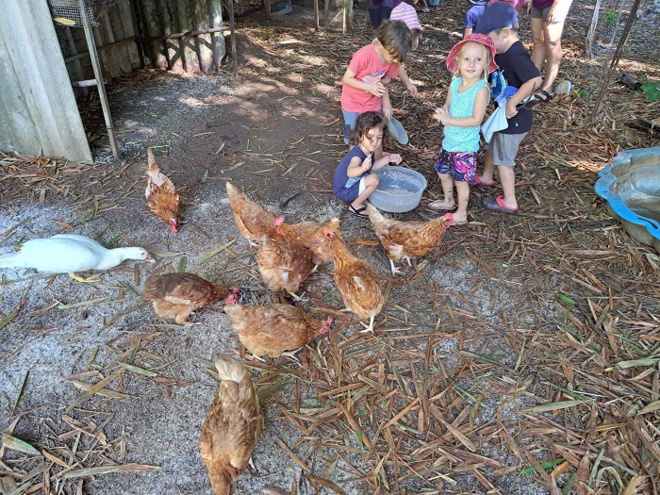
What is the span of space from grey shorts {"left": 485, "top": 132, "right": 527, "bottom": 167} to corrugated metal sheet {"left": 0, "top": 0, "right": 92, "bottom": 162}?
414 cm

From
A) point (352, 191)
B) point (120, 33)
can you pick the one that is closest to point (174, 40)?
point (120, 33)

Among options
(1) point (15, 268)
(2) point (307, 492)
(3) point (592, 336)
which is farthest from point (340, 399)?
(1) point (15, 268)

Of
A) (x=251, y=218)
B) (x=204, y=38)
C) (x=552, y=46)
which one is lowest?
(x=251, y=218)

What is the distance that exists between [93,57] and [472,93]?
361 cm

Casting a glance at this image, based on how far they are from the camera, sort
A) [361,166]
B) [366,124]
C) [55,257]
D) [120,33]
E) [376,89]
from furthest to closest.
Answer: [120,33], [376,89], [361,166], [366,124], [55,257]

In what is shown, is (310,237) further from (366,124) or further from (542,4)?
(542,4)

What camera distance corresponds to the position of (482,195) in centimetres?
450

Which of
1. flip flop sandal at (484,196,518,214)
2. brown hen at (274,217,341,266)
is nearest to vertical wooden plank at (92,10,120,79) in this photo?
brown hen at (274,217,341,266)

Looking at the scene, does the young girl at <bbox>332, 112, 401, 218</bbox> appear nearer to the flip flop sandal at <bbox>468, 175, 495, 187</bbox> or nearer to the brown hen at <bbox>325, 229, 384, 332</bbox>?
the flip flop sandal at <bbox>468, 175, 495, 187</bbox>

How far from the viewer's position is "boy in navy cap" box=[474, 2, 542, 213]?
3542 millimetres

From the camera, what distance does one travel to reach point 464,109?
367 cm

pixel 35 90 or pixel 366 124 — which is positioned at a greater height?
pixel 35 90

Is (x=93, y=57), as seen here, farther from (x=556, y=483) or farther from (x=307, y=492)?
(x=556, y=483)

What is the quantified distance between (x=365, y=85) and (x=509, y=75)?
125cm
